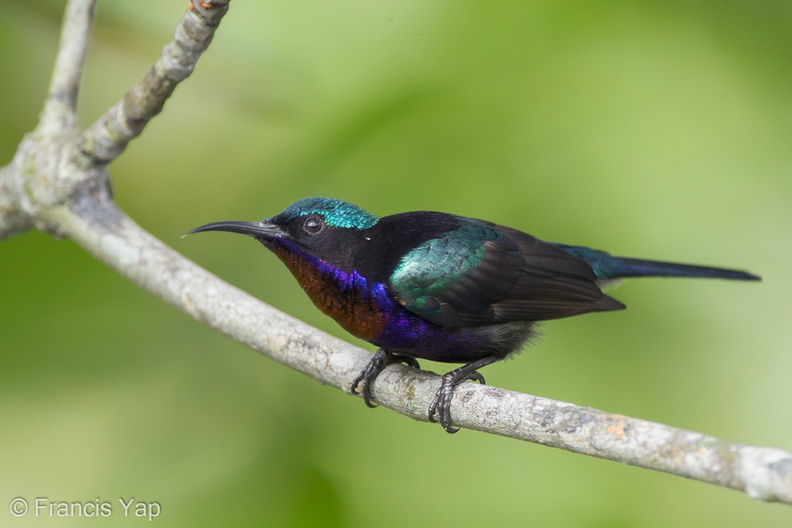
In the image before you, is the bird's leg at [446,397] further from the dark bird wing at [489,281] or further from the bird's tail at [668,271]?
the bird's tail at [668,271]

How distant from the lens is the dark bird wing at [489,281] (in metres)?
2.50

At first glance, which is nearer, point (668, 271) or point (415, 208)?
point (668, 271)

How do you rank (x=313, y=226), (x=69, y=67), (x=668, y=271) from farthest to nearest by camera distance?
(x=69, y=67), (x=668, y=271), (x=313, y=226)

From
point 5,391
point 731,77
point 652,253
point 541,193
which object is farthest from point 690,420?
point 5,391

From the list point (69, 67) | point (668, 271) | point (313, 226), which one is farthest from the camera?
point (69, 67)

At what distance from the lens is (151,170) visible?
349 centimetres

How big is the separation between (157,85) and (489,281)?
1.29m

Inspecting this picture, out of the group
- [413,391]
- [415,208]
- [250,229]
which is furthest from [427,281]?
[415,208]

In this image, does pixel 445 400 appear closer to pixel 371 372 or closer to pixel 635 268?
pixel 371 372

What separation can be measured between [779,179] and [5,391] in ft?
11.0

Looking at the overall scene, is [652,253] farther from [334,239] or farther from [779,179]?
[334,239]

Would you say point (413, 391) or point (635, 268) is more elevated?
point (635, 268)

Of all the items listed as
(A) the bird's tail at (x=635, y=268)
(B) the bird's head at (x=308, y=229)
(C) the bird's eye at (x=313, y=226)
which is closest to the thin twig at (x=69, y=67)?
(B) the bird's head at (x=308, y=229)

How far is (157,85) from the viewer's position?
2.54 metres
